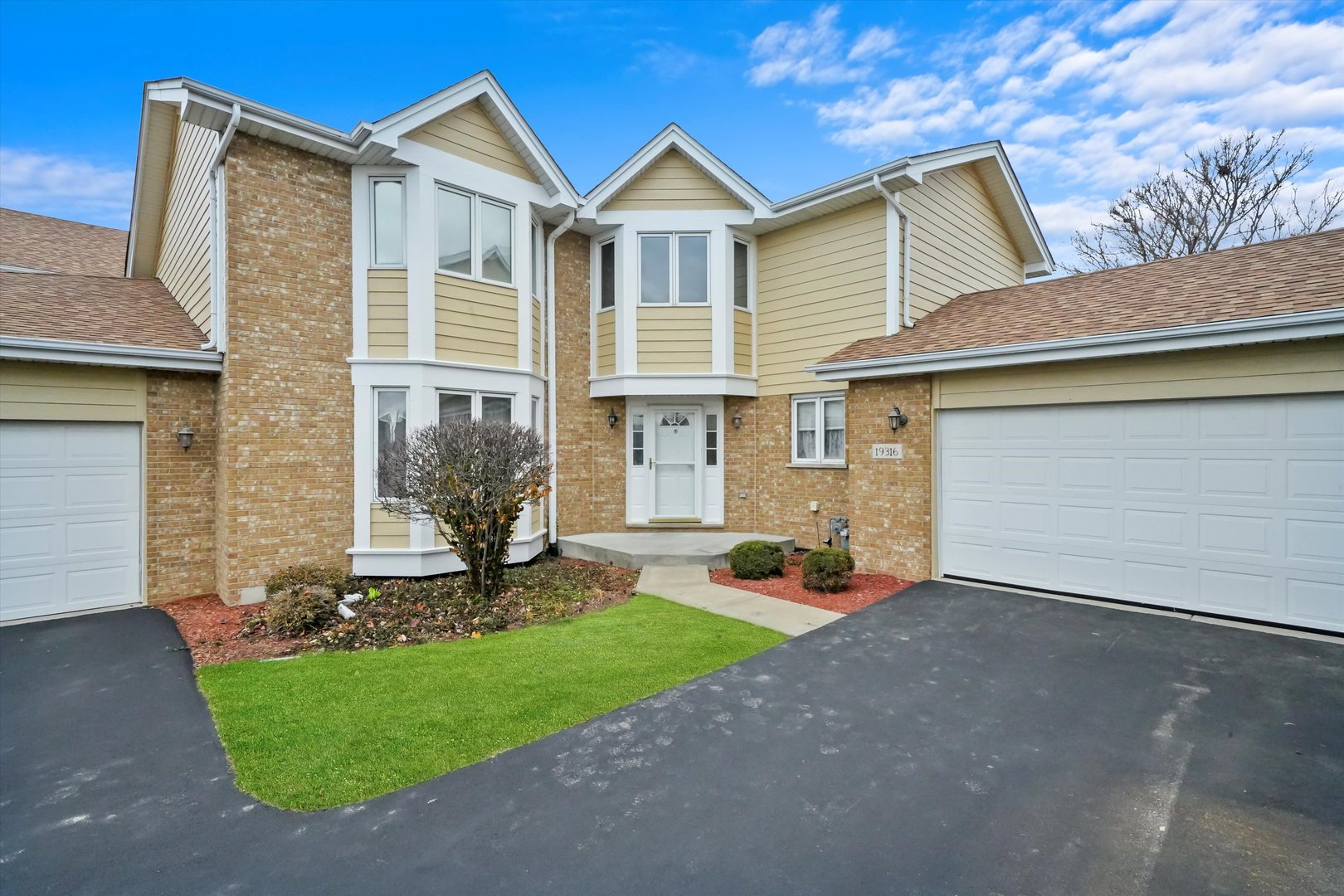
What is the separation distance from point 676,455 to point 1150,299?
298 inches

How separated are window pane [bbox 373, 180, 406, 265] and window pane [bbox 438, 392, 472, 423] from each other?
2062 millimetres

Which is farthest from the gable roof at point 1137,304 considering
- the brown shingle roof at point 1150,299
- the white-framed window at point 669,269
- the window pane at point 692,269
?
the white-framed window at point 669,269

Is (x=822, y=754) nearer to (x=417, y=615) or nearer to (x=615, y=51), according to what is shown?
(x=417, y=615)

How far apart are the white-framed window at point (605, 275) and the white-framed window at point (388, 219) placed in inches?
154

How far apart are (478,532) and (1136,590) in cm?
774

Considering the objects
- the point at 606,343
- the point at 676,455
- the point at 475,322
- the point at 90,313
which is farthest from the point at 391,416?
the point at 676,455

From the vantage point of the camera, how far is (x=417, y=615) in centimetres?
734

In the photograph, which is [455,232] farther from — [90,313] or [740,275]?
[740,275]

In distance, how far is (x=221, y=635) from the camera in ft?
22.2

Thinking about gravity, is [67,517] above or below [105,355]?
below

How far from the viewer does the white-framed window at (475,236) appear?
9.12m

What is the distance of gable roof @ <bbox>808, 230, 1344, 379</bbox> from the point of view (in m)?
6.33

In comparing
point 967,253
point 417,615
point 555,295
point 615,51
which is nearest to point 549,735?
point 417,615

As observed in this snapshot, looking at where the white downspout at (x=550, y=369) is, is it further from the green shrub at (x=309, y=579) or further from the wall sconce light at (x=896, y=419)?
the wall sconce light at (x=896, y=419)
